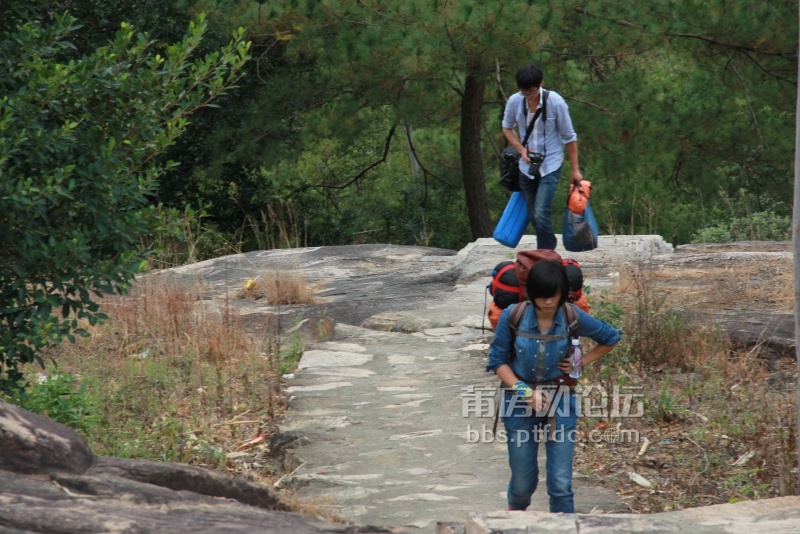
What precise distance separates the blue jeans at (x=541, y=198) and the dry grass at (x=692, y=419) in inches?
29.7

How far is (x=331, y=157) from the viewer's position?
22266 millimetres

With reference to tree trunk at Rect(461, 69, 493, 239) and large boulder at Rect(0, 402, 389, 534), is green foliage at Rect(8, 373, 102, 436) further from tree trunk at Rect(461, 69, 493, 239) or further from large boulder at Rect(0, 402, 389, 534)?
tree trunk at Rect(461, 69, 493, 239)

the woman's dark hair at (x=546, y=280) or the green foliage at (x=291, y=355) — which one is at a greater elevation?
the woman's dark hair at (x=546, y=280)

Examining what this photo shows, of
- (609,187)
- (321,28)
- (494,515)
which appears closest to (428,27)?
(321,28)

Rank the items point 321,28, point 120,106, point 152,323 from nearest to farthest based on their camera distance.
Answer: point 120,106 < point 152,323 < point 321,28

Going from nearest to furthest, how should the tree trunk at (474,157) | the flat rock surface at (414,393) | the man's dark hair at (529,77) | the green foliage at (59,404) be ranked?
the flat rock surface at (414,393) → the green foliage at (59,404) → the man's dark hair at (529,77) → the tree trunk at (474,157)

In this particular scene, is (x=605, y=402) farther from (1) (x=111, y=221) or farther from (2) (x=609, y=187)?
(2) (x=609, y=187)

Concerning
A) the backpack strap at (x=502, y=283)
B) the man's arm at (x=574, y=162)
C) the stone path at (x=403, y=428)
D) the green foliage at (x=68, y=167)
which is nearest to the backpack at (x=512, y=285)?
the backpack strap at (x=502, y=283)

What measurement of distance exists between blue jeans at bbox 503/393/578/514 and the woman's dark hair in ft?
1.33

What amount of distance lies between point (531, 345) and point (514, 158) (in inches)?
116

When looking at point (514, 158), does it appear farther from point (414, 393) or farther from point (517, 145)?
point (414, 393)

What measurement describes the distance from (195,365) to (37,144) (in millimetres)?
2371

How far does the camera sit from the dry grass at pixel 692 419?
4543mm

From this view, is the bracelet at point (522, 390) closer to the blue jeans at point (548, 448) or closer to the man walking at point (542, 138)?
the blue jeans at point (548, 448)
